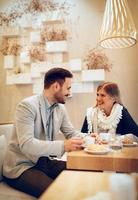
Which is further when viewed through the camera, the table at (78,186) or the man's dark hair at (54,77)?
the man's dark hair at (54,77)

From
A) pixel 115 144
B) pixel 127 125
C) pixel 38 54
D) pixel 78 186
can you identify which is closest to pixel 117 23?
pixel 115 144

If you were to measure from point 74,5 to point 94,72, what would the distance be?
89 cm

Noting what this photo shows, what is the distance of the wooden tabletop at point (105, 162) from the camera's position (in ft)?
4.14

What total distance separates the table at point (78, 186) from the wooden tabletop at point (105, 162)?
137 mm

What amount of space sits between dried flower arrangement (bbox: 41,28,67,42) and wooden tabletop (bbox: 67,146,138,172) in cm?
195

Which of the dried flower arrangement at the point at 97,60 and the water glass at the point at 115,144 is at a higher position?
the dried flower arrangement at the point at 97,60

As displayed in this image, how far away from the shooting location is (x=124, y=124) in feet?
8.36

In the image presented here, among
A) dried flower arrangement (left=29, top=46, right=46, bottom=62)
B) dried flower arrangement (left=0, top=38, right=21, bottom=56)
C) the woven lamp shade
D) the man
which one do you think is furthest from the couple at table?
dried flower arrangement (left=0, top=38, right=21, bottom=56)

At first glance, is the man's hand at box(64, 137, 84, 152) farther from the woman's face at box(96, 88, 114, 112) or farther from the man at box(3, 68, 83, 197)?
the woman's face at box(96, 88, 114, 112)

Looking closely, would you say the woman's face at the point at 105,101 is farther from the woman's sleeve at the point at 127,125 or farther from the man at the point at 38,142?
the man at the point at 38,142

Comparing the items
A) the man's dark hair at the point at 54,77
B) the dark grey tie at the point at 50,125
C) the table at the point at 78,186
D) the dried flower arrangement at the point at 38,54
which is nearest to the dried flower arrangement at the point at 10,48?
the dried flower arrangement at the point at 38,54

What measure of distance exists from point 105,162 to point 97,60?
1.83m

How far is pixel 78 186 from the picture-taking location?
3.04ft

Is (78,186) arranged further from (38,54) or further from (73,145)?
(38,54)
